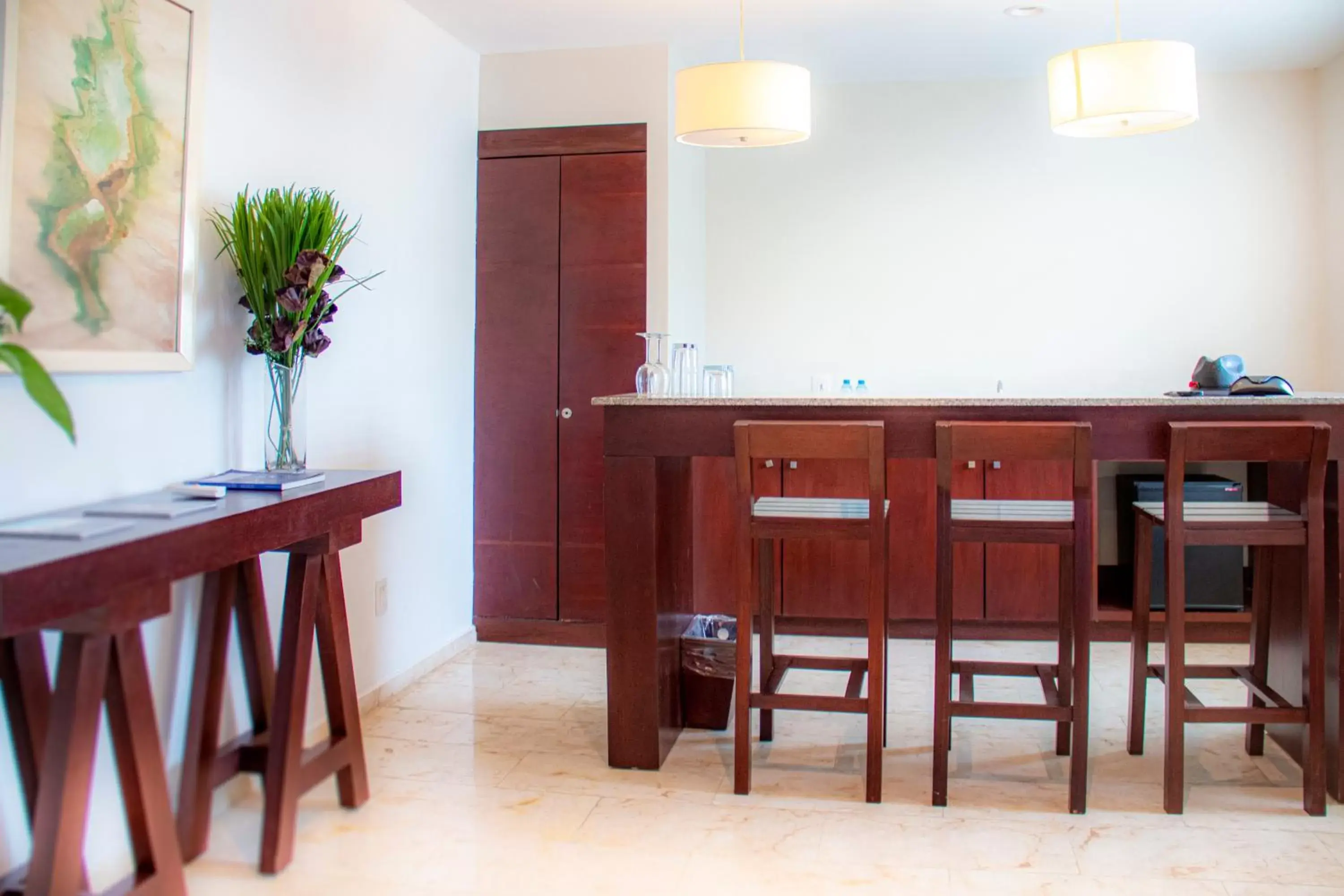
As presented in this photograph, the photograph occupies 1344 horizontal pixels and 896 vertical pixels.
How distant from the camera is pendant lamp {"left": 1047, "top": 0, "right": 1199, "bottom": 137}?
9.86ft

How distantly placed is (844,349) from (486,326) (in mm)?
1734

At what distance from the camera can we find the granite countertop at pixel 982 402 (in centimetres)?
285

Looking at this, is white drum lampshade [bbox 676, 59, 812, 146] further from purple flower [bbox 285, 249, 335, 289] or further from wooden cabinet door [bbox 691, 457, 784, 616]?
wooden cabinet door [bbox 691, 457, 784, 616]

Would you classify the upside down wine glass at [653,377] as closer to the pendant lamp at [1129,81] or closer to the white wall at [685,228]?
the white wall at [685,228]

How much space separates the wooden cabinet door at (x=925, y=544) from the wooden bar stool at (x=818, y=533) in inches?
65.6

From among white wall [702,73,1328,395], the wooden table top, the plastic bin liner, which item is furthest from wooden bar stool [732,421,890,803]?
white wall [702,73,1328,395]

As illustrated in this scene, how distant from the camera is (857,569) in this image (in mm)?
4637

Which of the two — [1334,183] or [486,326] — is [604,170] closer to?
[486,326]

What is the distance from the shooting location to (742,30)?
166 inches

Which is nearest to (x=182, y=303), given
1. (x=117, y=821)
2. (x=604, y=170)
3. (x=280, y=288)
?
(x=280, y=288)

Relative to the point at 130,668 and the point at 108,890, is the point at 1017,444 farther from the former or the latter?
the point at 108,890

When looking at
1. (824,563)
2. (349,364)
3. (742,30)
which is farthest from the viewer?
(824,563)

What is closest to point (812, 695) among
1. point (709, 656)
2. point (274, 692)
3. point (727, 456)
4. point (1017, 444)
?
point (709, 656)

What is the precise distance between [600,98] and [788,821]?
9.91ft
